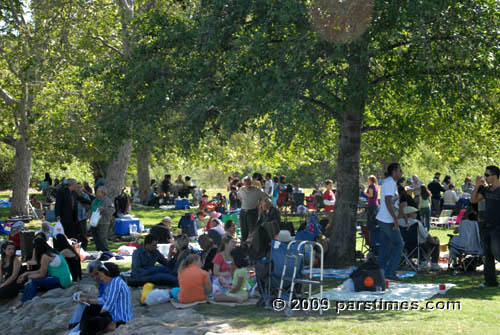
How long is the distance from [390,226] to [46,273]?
576 centimetres

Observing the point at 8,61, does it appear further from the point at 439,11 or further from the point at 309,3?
the point at 439,11

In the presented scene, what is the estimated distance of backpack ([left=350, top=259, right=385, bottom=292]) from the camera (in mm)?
9680

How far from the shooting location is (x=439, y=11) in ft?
32.8

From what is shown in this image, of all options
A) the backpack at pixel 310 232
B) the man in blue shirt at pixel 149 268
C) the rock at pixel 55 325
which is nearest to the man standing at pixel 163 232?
the backpack at pixel 310 232

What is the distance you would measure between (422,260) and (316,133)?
390 cm

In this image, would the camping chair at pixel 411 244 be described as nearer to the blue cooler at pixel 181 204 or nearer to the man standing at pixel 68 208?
the man standing at pixel 68 208

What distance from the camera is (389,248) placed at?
10.7 metres

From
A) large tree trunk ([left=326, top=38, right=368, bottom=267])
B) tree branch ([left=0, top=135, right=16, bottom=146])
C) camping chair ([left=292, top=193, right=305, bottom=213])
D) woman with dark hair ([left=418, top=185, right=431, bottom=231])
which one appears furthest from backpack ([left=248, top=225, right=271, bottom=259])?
tree branch ([left=0, top=135, right=16, bottom=146])

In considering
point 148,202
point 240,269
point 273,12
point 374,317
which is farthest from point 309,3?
point 148,202

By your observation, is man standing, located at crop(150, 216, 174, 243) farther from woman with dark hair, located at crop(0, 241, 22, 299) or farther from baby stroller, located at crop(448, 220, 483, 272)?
baby stroller, located at crop(448, 220, 483, 272)

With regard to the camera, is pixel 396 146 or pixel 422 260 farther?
pixel 396 146

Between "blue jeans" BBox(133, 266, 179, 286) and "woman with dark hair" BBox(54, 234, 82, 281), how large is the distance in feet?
4.33

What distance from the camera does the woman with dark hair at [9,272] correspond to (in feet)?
35.8

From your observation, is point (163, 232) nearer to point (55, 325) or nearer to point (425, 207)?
point (55, 325)
